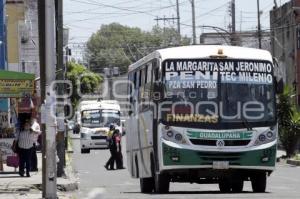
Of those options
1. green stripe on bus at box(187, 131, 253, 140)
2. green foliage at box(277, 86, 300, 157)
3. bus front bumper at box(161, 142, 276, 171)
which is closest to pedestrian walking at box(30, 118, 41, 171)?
bus front bumper at box(161, 142, 276, 171)

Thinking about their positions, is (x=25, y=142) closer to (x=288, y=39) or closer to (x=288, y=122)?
(x=288, y=122)

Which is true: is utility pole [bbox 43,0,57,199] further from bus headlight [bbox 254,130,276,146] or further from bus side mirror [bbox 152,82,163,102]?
bus headlight [bbox 254,130,276,146]

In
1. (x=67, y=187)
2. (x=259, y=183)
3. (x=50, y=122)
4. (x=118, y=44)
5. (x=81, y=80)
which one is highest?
(x=118, y=44)

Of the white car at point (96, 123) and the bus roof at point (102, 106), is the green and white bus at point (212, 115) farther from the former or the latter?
the bus roof at point (102, 106)

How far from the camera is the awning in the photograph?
25000mm

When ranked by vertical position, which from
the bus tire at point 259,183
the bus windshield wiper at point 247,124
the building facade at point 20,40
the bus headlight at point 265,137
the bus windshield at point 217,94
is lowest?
the bus tire at point 259,183

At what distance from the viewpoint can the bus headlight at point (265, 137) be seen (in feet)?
58.7

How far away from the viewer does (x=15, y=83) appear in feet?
82.4

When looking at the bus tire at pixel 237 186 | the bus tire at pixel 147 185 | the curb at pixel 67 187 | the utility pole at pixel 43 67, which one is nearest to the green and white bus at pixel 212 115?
the bus tire at pixel 237 186

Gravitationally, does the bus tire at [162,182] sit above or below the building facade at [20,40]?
below

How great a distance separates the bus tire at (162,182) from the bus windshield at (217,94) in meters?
1.38

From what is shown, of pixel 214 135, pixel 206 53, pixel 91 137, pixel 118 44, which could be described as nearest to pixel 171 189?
pixel 214 135

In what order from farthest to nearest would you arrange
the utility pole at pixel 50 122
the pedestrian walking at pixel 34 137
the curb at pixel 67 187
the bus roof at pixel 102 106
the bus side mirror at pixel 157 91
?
1. the bus roof at pixel 102 106
2. the pedestrian walking at pixel 34 137
3. the curb at pixel 67 187
4. the bus side mirror at pixel 157 91
5. the utility pole at pixel 50 122

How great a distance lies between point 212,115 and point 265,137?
4.08 feet
